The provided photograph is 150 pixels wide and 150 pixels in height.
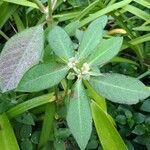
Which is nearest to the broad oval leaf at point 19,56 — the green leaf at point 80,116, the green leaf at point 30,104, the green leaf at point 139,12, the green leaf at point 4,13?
the green leaf at point 80,116

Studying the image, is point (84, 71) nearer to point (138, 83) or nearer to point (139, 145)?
point (138, 83)

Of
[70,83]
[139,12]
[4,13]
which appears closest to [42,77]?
[70,83]

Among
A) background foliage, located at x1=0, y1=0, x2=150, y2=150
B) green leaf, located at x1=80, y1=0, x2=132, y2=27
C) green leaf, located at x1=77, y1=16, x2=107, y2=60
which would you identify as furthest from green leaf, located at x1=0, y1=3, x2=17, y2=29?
green leaf, located at x1=77, y1=16, x2=107, y2=60

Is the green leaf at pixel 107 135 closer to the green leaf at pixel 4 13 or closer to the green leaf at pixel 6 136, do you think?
the green leaf at pixel 6 136

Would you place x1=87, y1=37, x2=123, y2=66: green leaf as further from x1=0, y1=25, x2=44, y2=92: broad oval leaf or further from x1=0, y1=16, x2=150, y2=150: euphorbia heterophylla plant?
x1=0, y1=25, x2=44, y2=92: broad oval leaf

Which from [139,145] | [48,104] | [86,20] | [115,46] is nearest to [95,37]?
[115,46]

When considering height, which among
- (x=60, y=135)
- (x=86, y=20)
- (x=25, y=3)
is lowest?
(x=60, y=135)
